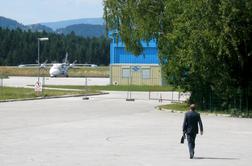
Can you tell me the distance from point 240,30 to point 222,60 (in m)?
2.51

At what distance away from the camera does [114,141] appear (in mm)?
22688

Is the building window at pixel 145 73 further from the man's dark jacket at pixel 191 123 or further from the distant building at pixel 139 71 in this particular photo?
the man's dark jacket at pixel 191 123

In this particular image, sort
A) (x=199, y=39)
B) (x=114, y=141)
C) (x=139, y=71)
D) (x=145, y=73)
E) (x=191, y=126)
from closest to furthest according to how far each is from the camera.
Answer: (x=191, y=126), (x=114, y=141), (x=199, y=39), (x=145, y=73), (x=139, y=71)

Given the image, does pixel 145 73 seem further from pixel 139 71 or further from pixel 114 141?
pixel 114 141

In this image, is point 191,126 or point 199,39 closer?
point 191,126

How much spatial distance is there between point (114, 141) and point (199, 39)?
53.0 feet

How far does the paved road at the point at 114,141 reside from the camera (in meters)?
17.3

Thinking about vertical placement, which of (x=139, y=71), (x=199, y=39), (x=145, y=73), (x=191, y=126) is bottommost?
(x=191, y=126)

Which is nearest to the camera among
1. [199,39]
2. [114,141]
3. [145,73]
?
[114,141]

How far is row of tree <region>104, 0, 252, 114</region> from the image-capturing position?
37.1 metres

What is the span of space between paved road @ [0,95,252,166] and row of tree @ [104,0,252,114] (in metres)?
3.90

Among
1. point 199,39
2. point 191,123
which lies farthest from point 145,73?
point 191,123

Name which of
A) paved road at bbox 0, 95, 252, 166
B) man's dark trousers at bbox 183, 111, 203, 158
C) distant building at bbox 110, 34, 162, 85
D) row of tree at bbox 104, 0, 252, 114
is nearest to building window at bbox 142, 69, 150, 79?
distant building at bbox 110, 34, 162, 85

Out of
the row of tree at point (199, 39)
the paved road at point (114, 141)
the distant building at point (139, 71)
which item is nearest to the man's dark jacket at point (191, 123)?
the paved road at point (114, 141)
